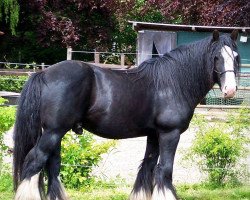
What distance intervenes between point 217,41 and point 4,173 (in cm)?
316

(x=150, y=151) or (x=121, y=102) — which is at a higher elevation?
(x=121, y=102)

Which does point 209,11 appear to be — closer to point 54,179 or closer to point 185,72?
point 185,72

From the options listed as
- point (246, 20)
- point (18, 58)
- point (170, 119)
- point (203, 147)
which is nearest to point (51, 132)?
point (170, 119)

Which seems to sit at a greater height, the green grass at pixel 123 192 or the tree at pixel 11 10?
the tree at pixel 11 10

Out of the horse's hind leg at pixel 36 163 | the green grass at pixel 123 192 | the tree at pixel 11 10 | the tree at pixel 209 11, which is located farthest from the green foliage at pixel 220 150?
the tree at pixel 11 10

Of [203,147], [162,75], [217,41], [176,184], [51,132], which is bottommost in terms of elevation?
[176,184]

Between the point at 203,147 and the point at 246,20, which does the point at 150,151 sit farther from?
the point at 246,20

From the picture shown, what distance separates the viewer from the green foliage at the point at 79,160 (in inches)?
250

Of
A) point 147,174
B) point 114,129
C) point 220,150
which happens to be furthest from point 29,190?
point 220,150

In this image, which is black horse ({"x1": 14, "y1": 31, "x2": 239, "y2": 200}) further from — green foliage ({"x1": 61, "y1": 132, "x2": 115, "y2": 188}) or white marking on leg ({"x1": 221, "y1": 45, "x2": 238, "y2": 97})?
green foliage ({"x1": 61, "y1": 132, "x2": 115, "y2": 188})

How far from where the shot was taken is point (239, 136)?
6.80 meters

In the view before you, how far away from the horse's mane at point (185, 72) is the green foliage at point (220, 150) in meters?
1.30

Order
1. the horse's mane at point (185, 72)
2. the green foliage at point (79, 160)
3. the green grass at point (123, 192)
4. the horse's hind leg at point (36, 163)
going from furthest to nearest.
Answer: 1. the green foliage at point (79, 160)
2. the green grass at point (123, 192)
3. the horse's mane at point (185, 72)
4. the horse's hind leg at point (36, 163)

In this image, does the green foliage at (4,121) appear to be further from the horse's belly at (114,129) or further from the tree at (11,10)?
the tree at (11,10)
